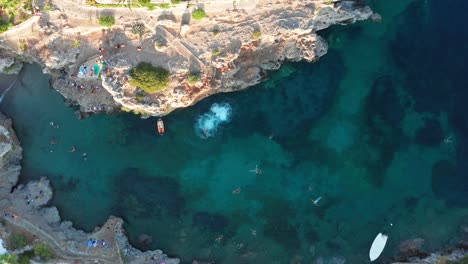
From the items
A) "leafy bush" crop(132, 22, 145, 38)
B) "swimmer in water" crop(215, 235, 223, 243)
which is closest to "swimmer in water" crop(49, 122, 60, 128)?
"leafy bush" crop(132, 22, 145, 38)

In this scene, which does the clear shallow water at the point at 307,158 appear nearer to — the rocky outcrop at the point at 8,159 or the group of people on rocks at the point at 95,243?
the rocky outcrop at the point at 8,159

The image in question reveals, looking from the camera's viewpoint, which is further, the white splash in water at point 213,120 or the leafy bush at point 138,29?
the white splash in water at point 213,120

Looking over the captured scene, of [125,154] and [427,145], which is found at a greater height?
[427,145]

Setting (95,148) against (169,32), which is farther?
(95,148)

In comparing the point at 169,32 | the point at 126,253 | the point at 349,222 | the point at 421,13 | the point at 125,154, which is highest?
the point at 421,13

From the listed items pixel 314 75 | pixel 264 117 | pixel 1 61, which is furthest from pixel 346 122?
pixel 1 61

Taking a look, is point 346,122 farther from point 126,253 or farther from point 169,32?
point 126,253

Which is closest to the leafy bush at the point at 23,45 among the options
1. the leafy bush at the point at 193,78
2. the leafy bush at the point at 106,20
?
the leafy bush at the point at 106,20
